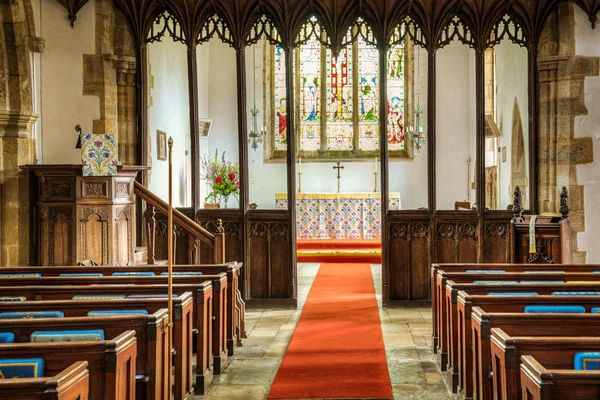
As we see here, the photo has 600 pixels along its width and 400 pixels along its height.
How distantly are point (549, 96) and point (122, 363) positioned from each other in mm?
6163

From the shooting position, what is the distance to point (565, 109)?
741 cm

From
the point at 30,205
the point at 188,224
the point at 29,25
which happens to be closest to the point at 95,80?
the point at 29,25

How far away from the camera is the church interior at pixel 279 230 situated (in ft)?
10.8

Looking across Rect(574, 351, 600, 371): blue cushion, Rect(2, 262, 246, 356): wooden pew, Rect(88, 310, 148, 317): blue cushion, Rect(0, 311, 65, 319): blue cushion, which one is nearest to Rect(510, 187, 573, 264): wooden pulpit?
Rect(2, 262, 246, 356): wooden pew

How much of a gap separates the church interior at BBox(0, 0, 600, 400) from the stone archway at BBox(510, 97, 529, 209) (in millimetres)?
35

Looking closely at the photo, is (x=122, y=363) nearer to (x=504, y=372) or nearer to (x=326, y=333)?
(x=504, y=372)

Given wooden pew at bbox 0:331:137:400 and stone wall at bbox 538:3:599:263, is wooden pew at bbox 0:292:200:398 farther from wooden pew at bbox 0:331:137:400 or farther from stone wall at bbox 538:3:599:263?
stone wall at bbox 538:3:599:263

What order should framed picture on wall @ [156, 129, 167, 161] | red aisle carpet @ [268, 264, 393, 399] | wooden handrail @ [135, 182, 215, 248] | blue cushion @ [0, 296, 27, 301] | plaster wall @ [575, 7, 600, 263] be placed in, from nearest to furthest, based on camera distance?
1. blue cushion @ [0, 296, 27, 301]
2. red aisle carpet @ [268, 264, 393, 399]
3. wooden handrail @ [135, 182, 215, 248]
4. plaster wall @ [575, 7, 600, 263]
5. framed picture on wall @ [156, 129, 167, 161]

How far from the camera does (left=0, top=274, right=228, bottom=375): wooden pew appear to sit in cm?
422

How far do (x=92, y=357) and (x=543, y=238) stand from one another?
16.0 ft

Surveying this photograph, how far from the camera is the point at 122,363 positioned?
2.82 metres

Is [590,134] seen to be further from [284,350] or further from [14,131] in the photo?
[14,131]

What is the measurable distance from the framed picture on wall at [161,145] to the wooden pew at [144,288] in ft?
13.2

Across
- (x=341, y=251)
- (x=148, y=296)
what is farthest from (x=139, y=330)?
(x=341, y=251)
